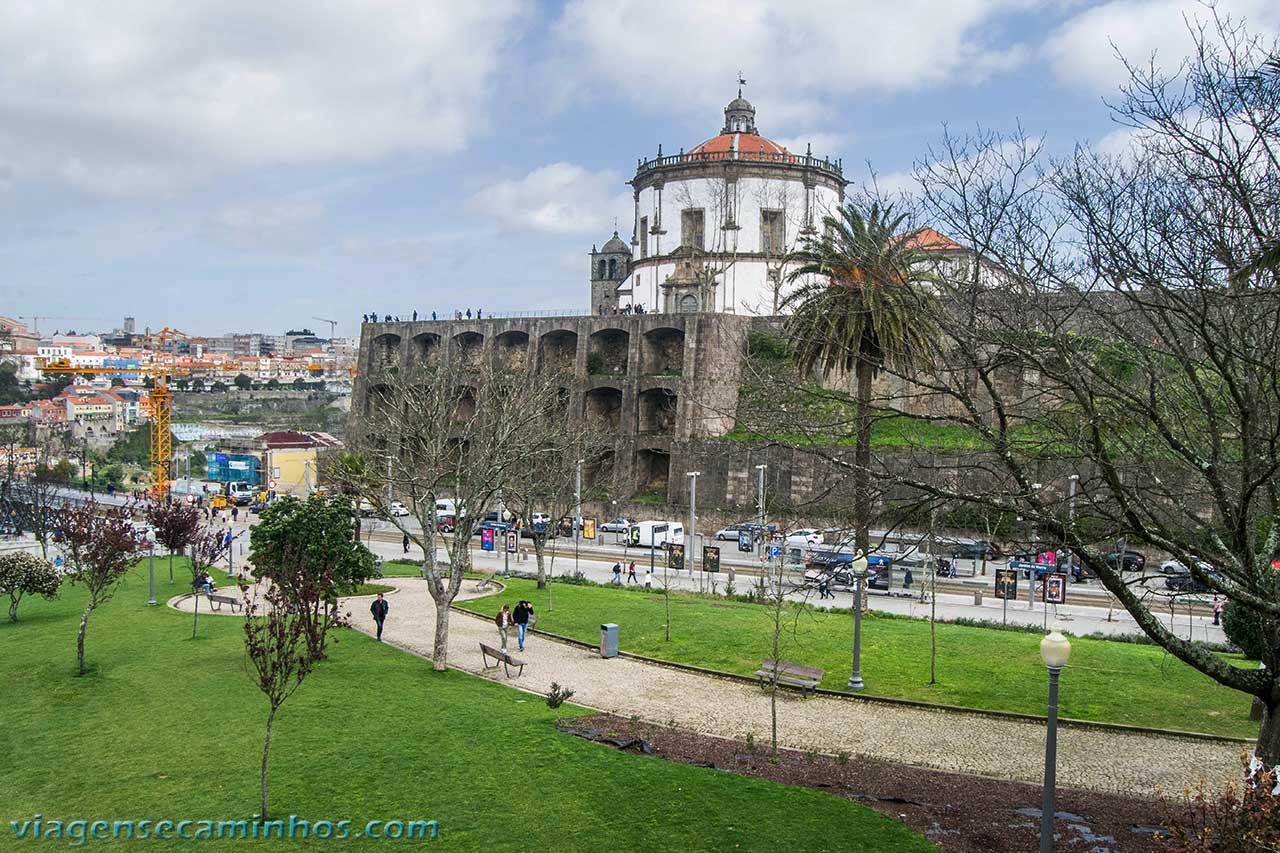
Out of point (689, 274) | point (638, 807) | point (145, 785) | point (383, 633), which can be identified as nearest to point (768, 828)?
point (638, 807)

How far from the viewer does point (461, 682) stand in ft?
59.8

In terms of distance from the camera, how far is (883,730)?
1562 centimetres

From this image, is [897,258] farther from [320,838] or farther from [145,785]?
[145,785]

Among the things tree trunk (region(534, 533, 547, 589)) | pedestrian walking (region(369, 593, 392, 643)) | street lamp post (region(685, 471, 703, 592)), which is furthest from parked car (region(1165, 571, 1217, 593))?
street lamp post (region(685, 471, 703, 592))

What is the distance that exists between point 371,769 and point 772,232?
171ft

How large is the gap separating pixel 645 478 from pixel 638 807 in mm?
42171

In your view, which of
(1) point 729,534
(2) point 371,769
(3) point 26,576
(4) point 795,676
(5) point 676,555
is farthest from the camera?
(1) point 729,534

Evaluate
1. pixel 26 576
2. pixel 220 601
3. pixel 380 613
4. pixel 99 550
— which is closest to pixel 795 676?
pixel 380 613

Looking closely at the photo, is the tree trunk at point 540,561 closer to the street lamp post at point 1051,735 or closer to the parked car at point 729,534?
the parked car at point 729,534

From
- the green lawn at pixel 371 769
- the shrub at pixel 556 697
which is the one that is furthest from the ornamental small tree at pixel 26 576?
the shrub at pixel 556 697

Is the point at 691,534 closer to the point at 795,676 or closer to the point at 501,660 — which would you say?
the point at 501,660

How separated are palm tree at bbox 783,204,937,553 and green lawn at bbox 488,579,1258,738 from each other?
3860 mm

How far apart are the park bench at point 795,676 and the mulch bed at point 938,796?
9.04 ft

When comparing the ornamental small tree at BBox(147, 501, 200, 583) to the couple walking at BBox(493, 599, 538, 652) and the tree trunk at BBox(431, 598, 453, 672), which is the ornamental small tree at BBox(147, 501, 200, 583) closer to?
the couple walking at BBox(493, 599, 538, 652)
